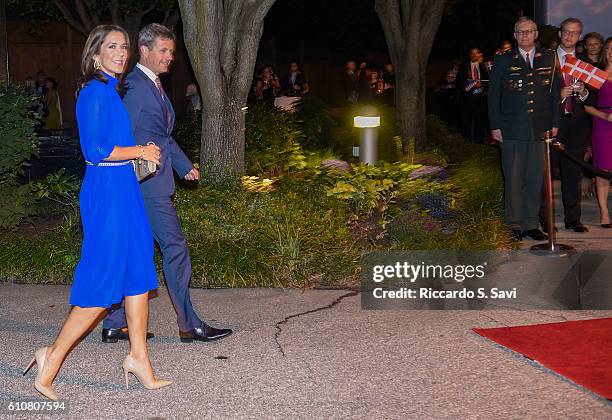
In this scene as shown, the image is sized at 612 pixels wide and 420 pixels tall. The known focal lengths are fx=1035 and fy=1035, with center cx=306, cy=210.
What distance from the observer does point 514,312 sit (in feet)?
25.2

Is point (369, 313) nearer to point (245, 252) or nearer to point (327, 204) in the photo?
point (245, 252)

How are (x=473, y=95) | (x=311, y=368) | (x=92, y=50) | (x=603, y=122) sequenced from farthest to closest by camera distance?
(x=473, y=95) → (x=603, y=122) → (x=311, y=368) → (x=92, y=50)

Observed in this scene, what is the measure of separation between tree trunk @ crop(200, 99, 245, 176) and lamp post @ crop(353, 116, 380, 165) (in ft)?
9.00

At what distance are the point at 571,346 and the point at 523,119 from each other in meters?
4.00

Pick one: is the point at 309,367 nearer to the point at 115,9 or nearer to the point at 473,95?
the point at 473,95

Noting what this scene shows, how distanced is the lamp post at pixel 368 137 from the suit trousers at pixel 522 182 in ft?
9.10

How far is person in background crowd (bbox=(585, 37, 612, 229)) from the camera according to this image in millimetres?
10781

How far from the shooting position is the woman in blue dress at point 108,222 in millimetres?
5727

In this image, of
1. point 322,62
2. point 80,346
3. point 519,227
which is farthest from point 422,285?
point 322,62

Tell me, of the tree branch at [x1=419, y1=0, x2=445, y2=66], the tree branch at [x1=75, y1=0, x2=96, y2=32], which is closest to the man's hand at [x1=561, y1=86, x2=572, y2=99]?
the tree branch at [x1=419, y1=0, x2=445, y2=66]

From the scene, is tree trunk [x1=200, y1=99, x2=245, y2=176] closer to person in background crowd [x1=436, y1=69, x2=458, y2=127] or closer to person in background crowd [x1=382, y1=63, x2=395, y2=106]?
person in background crowd [x1=382, y1=63, x2=395, y2=106]

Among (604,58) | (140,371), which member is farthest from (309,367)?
(604,58)

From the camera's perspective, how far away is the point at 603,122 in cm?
1092

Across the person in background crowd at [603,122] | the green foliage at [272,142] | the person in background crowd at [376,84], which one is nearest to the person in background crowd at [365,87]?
the person in background crowd at [376,84]
